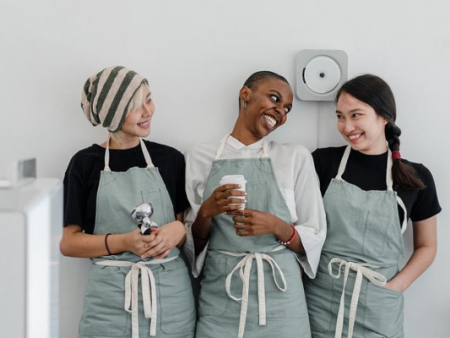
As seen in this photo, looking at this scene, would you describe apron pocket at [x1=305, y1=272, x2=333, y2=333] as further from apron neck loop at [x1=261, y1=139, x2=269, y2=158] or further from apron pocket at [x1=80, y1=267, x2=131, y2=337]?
apron pocket at [x1=80, y1=267, x2=131, y2=337]

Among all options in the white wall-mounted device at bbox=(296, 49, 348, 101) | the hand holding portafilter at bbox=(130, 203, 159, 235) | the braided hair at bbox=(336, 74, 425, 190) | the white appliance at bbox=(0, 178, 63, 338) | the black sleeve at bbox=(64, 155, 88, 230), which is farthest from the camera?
the white wall-mounted device at bbox=(296, 49, 348, 101)

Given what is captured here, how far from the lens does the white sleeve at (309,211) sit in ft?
5.18

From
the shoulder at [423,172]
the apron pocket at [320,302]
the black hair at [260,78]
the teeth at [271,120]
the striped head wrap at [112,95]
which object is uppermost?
the black hair at [260,78]

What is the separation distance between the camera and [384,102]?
65.0 inches

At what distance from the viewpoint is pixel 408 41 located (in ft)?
5.91

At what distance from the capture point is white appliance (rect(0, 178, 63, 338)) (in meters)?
0.68

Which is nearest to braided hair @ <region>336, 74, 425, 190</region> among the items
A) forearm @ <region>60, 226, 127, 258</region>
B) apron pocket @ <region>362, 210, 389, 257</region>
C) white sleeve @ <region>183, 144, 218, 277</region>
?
apron pocket @ <region>362, 210, 389, 257</region>

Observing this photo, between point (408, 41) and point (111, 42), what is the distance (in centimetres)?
95

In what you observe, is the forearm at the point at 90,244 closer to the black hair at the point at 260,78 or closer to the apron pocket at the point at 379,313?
the black hair at the point at 260,78

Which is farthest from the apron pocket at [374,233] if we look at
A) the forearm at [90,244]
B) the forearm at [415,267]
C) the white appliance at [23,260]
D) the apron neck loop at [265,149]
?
the white appliance at [23,260]

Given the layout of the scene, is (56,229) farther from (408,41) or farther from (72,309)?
(408,41)

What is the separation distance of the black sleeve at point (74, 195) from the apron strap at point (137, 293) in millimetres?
166

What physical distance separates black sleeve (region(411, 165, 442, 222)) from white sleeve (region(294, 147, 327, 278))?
31 centimetres

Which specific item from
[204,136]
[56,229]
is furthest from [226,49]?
[56,229]
